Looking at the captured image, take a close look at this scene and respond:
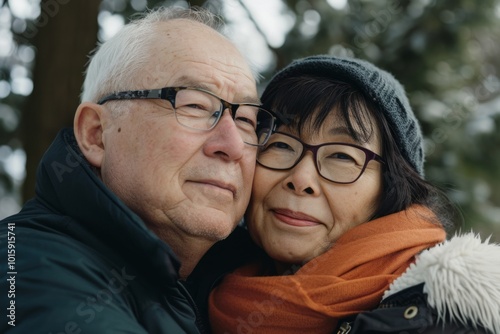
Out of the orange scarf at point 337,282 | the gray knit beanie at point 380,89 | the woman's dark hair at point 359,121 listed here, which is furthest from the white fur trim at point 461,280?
the gray knit beanie at point 380,89

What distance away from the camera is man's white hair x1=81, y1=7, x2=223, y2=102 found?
2.43 meters

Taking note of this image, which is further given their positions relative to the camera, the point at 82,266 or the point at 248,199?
the point at 248,199

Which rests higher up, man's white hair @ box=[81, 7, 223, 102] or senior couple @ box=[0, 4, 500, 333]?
man's white hair @ box=[81, 7, 223, 102]

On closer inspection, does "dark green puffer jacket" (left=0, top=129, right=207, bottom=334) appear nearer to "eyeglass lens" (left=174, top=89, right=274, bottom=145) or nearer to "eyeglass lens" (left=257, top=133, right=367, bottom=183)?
"eyeglass lens" (left=174, top=89, right=274, bottom=145)

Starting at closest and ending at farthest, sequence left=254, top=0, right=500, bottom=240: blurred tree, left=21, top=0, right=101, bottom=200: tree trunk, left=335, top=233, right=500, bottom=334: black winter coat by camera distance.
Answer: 1. left=335, top=233, right=500, bottom=334: black winter coat
2. left=21, top=0, right=101, bottom=200: tree trunk
3. left=254, top=0, right=500, bottom=240: blurred tree

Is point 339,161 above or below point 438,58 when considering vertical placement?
above

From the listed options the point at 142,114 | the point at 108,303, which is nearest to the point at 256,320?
the point at 108,303

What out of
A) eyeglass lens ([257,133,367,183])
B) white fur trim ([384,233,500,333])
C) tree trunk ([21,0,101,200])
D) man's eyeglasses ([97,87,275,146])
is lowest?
tree trunk ([21,0,101,200])

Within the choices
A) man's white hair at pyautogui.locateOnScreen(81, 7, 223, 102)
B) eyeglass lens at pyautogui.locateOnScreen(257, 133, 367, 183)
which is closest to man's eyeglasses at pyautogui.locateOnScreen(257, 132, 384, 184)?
eyeglass lens at pyautogui.locateOnScreen(257, 133, 367, 183)

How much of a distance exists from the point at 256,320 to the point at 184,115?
0.80 metres

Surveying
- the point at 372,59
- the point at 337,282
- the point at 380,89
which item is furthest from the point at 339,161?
the point at 372,59

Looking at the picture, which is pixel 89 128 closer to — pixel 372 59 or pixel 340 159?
pixel 340 159

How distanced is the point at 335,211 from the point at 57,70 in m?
2.35

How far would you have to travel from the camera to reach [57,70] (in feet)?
13.1
